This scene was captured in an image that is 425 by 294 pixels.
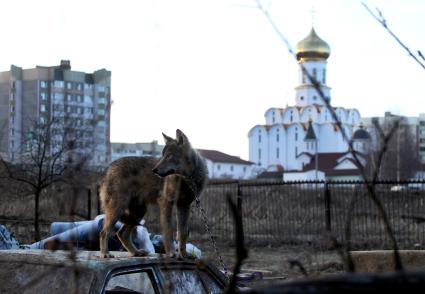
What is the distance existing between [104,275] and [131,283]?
0.57 metres

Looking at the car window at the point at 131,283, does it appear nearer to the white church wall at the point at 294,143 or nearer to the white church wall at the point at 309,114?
the white church wall at the point at 294,143

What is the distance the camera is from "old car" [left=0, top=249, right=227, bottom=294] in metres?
4.37

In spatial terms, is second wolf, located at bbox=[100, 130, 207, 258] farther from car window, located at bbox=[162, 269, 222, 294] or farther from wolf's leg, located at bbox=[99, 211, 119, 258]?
car window, located at bbox=[162, 269, 222, 294]

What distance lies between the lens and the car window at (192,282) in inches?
188

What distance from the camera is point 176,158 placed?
5.95 metres

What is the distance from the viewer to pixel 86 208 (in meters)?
20.8

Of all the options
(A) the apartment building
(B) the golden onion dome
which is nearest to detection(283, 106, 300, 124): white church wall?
(B) the golden onion dome

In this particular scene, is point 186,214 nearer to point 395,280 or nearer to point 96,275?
point 96,275

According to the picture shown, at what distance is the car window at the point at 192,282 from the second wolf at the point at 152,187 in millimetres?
683

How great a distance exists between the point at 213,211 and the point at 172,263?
24.3 meters

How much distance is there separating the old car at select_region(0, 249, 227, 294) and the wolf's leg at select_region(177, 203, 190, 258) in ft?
2.47

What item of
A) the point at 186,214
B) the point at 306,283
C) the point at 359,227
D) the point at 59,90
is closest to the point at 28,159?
the point at 59,90

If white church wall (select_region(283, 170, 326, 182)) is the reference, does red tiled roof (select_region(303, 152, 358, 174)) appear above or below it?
above

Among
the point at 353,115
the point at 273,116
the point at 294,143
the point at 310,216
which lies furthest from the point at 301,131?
the point at 310,216
